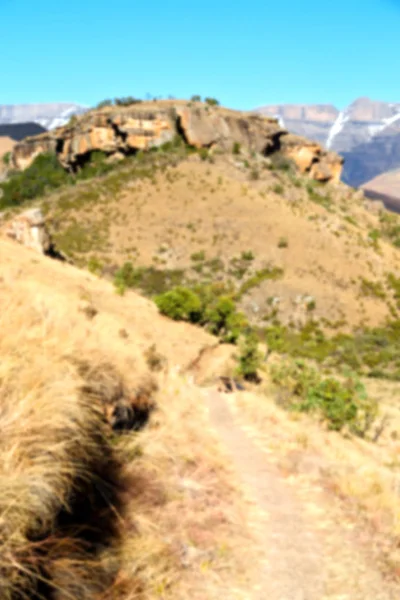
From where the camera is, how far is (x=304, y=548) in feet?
16.6

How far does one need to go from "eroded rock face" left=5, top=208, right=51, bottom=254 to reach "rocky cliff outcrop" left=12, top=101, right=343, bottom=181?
5389cm

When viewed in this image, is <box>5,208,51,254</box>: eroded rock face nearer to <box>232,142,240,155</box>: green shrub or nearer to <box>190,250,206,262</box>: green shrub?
<box>190,250,206,262</box>: green shrub

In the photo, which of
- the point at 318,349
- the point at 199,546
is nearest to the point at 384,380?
the point at 318,349

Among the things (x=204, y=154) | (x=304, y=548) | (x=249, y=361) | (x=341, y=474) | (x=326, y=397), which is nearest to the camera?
(x=304, y=548)

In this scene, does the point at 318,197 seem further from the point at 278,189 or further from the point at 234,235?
the point at 234,235

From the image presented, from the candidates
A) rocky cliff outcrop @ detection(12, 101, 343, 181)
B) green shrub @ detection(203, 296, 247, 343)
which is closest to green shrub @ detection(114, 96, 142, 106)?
rocky cliff outcrop @ detection(12, 101, 343, 181)

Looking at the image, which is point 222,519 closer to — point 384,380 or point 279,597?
point 279,597

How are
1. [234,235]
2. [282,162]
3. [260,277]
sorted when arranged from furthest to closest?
[282,162], [234,235], [260,277]

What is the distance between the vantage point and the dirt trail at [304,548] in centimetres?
431

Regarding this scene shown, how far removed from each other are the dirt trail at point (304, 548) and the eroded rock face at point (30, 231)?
65.9 ft

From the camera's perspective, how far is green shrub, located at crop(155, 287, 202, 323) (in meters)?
27.9

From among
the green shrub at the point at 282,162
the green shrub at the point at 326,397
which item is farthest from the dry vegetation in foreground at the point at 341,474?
the green shrub at the point at 282,162

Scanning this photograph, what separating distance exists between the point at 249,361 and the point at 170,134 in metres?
61.2

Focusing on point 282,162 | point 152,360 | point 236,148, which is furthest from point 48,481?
point 282,162
